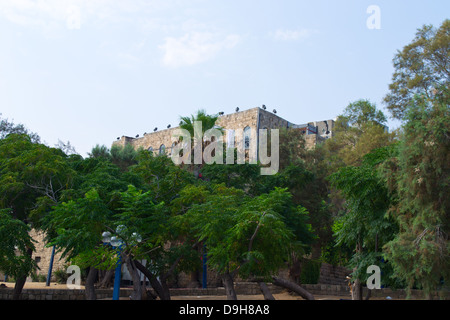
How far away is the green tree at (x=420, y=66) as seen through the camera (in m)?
22.7

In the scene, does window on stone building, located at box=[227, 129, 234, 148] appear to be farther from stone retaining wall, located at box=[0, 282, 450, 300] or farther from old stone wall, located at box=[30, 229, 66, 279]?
old stone wall, located at box=[30, 229, 66, 279]

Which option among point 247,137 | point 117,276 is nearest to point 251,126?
point 247,137

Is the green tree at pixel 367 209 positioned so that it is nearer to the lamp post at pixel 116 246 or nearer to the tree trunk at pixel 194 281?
the lamp post at pixel 116 246

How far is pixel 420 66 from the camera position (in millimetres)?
23422

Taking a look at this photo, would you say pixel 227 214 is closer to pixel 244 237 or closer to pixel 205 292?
pixel 244 237

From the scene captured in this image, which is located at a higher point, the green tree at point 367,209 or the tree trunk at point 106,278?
the green tree at point 367,209

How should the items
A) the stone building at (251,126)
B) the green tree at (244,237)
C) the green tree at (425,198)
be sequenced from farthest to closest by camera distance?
the stone building at (251,126)
the green tree at (244,237)
the green tree at (425,198)

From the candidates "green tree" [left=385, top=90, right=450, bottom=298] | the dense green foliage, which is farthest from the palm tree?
"green tree" [left=385, top=90, right=450, bottom=298]

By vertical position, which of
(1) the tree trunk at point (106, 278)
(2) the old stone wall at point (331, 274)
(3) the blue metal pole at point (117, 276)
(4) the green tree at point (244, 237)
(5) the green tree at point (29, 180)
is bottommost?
(2) the old stone wall at point (331, 274)

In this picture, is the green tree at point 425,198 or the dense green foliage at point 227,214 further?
the dense green foliage at point 227,214

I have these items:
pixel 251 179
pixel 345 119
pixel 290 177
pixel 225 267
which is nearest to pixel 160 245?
pixel 225 267

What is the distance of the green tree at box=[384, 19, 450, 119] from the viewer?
22.7 m

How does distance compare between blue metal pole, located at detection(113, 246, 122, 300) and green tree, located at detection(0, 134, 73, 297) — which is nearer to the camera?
blue metal pole, located at detection(113, 246, 122, 300)

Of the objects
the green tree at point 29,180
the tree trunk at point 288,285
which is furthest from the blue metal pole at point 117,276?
the tree trunk at point 288,285
